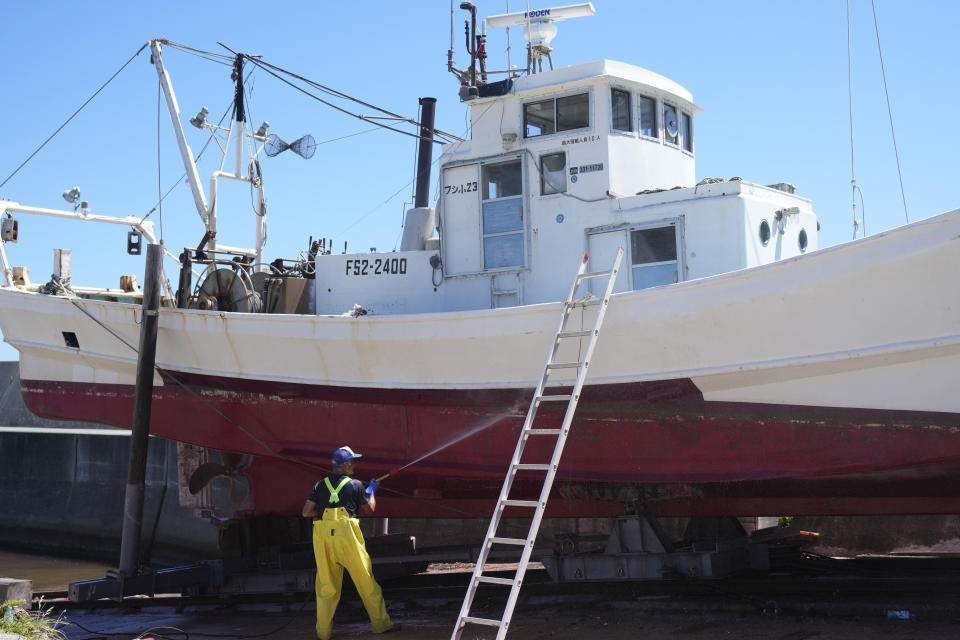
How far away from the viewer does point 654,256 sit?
23.3 ft

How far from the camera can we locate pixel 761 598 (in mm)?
6453

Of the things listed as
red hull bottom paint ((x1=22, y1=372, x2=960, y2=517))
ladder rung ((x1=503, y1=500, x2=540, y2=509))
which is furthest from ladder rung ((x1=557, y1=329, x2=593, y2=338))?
ladder rung ((x1=503, y1=500, x2=540, y2=509))

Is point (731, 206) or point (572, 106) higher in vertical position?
point (572, 106)

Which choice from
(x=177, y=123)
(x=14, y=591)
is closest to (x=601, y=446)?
(x=14, y=591)

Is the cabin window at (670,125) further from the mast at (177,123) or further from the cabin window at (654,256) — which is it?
the mast at (177,123)

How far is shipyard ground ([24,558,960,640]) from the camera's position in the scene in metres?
5.85

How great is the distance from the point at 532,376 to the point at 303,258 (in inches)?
150

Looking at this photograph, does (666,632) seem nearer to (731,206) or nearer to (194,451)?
(731,206)

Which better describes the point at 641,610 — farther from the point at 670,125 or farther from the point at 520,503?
the point at 670,125

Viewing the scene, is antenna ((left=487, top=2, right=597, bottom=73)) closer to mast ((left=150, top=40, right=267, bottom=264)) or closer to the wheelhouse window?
the wheelhouse window

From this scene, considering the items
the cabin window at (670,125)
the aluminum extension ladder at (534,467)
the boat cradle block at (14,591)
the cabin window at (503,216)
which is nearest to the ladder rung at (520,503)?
the aluminum extension ladder at (534,467)

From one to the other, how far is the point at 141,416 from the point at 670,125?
566 cm

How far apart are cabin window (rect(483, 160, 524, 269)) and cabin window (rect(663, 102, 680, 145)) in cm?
151

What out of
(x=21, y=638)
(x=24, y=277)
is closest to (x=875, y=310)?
(x=21, y=638)
